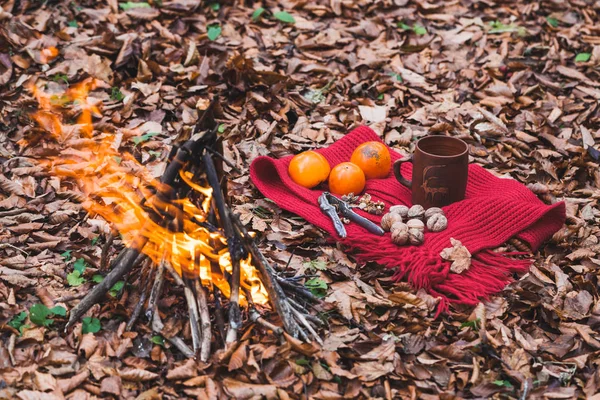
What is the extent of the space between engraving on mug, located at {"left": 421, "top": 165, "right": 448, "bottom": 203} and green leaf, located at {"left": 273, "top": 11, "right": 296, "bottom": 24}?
2.39 meters

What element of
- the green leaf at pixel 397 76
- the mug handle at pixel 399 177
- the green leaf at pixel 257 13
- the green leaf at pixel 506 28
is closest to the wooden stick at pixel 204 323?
the mug handle at pixel 399 177

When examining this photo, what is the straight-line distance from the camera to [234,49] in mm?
4926

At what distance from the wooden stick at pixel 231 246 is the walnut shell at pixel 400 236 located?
2.81 feet

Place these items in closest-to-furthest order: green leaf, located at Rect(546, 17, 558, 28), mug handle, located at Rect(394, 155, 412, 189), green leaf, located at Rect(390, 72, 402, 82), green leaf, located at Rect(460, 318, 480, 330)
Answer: green leaf, located at Rect(460, 318, 480, 330) < mug handle, located at Rect(394, 155, 412, 189) < green leaf, located at Rect(390, 72, 402, 82) < green leaf, located at Rect(546, 17, 558, 28)

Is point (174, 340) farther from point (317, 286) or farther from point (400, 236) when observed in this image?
point (400, 236)

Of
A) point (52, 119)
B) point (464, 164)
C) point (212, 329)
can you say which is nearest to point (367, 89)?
point (464, 164)

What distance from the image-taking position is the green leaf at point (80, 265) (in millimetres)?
3041

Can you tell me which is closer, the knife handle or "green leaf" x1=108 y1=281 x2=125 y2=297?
"green leaf" x1=108 y1=281 x2=125 y2=297

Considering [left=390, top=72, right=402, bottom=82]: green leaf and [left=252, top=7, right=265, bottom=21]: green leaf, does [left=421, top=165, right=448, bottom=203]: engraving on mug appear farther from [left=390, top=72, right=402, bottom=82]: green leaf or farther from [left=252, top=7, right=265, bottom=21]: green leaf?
[left=252, top=7, right=265, bottom=21]: green leaf

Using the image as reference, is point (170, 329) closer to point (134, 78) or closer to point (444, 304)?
point (444, 304)

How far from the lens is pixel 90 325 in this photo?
8.96ft

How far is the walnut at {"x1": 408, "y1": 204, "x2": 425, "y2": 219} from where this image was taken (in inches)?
131

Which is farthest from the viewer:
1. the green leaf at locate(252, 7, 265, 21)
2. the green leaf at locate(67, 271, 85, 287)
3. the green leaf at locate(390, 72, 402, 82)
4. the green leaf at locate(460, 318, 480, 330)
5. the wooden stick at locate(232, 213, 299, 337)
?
the green leaf at locate(252, 7, 265, 21)

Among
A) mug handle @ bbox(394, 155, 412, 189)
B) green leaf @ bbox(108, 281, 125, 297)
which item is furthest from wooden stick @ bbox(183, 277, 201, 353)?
mug handle @ bbox(394, 155, 412, 189)
